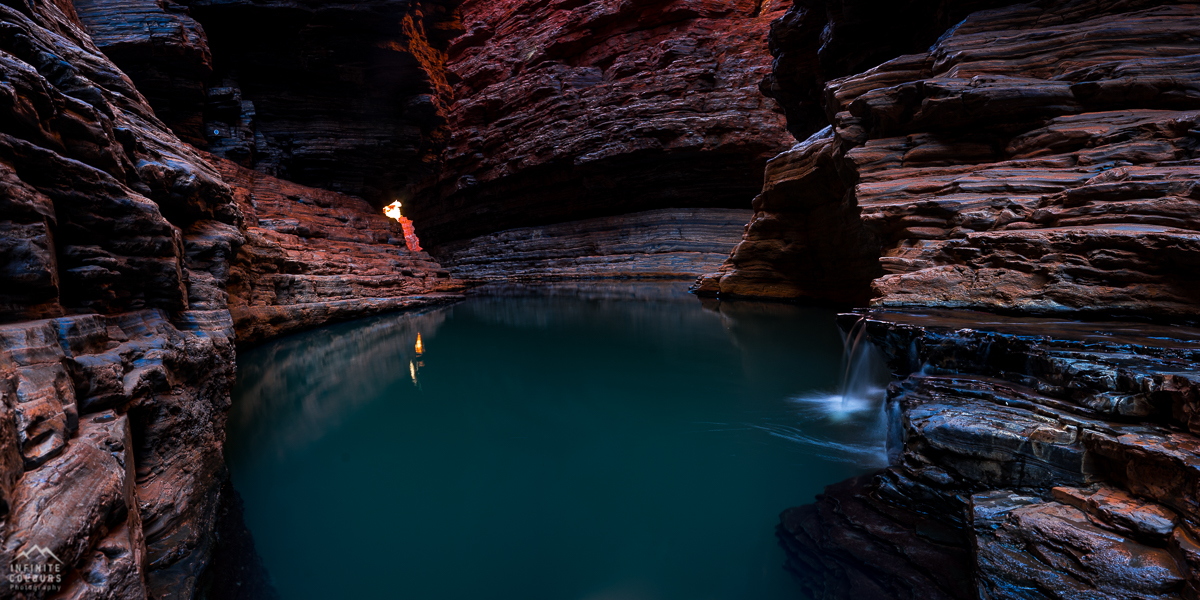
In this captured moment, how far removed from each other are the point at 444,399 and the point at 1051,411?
447cm

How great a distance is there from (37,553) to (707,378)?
470cm

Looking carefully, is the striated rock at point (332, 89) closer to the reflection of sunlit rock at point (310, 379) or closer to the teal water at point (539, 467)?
the reflection of sunlit rock at point (310, 379)

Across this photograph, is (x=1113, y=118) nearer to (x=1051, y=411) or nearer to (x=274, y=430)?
(x=1051, y=411)

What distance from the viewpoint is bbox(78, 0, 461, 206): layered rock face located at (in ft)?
38.7

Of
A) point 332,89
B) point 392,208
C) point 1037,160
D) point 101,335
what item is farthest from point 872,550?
point 392,208

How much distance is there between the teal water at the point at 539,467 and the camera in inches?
81.7

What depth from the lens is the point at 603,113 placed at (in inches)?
803

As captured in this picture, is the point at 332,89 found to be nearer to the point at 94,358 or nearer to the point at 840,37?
the point at 840,37

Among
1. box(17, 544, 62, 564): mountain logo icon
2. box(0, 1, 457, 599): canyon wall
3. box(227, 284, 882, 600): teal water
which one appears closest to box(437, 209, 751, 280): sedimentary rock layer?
box(227, 284, 882, 600): teal water

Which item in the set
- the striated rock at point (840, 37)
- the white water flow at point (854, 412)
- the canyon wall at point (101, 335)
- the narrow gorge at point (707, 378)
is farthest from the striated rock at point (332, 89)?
the white water flow at point (854, 412)

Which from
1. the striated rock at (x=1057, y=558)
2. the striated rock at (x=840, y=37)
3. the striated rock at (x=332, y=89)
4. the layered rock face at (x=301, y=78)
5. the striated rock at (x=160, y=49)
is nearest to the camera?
the striated rock at (x=1057, y=558)

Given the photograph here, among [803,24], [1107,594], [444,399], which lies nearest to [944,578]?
[1107,594]

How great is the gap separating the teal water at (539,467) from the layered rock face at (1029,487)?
381 mm

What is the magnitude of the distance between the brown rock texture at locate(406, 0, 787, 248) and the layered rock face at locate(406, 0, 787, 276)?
6 cm
